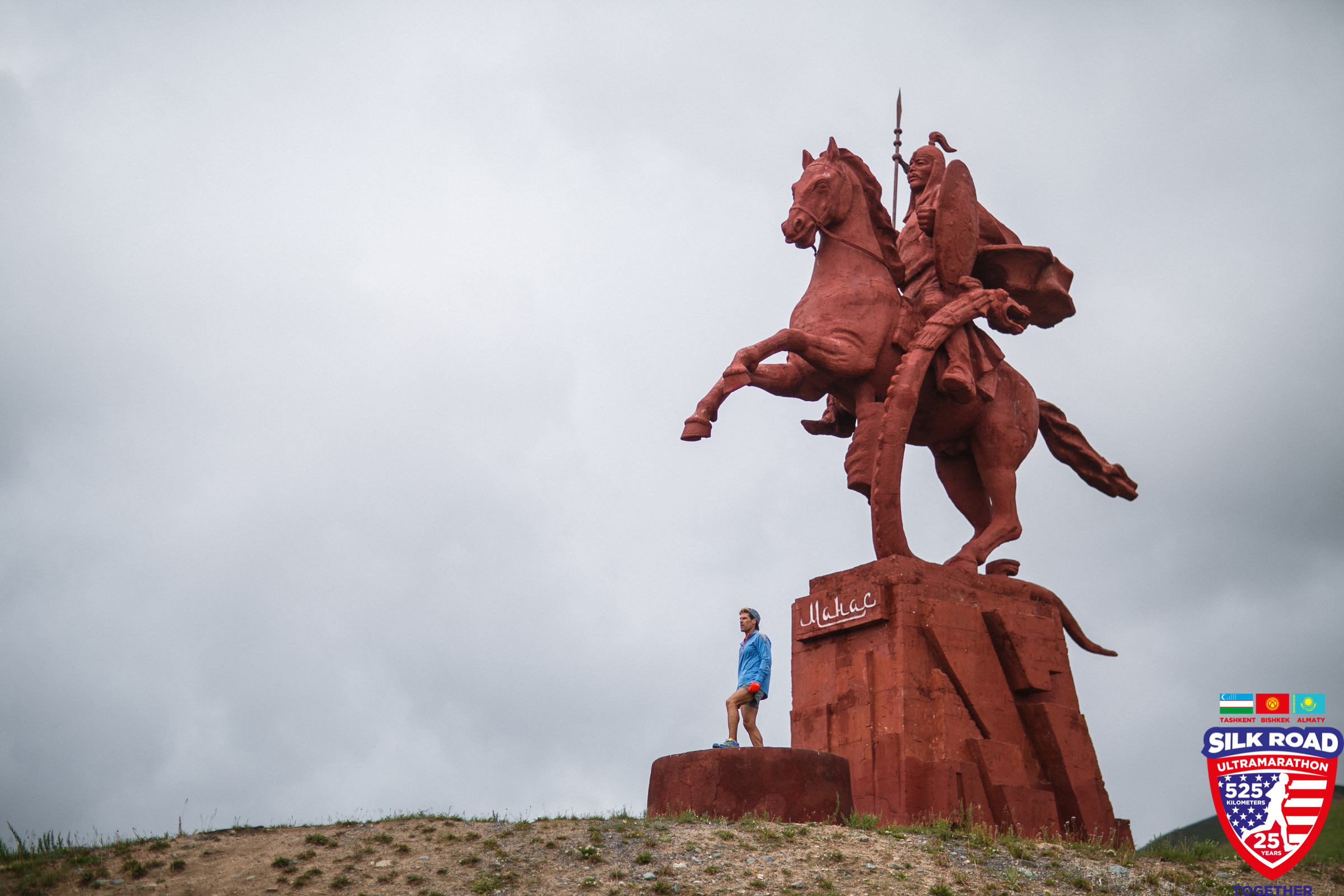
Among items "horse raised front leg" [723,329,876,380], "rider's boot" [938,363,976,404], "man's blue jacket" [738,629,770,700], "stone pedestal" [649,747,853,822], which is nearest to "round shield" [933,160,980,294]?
"rider's boot" [938,363,976,404]

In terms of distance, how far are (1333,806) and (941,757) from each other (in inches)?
288

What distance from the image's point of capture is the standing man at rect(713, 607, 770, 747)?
1114cm

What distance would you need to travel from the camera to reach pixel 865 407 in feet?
42.9

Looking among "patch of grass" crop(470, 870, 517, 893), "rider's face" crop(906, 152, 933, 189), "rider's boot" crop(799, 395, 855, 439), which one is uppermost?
"rider's face" crop(906, 152, 933, 189)

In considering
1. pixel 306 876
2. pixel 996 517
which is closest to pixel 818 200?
pixel 996 517

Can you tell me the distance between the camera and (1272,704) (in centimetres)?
922

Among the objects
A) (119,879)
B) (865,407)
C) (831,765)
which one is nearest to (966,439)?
(865,407)

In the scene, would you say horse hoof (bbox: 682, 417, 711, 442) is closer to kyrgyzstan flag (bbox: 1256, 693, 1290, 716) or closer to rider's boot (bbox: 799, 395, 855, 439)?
rider's boot (bbox: 799, 395, 855, 439)

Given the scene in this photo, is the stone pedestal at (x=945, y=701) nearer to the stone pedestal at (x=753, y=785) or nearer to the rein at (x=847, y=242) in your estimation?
the stone pedestal at (x=753, y=785)

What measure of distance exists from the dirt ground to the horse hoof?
3.46 metres

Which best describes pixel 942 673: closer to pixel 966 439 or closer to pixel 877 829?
pixel 877 829

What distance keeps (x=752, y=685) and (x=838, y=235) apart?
4888 millimetres

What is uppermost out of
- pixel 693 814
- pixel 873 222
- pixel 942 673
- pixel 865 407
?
pixel 873 222

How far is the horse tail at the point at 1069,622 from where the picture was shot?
1326 centimetres
